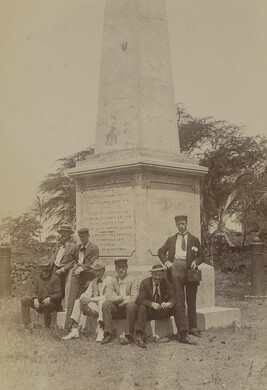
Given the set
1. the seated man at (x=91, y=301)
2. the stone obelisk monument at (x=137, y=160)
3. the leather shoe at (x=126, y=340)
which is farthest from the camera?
the stone obelisk monument at (x=137, y=160)

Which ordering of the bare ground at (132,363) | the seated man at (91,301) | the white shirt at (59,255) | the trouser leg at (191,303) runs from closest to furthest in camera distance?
1. the bare ground at (132,363)
2. the seated man at (91,301)
3. the trouser leg at (191,303)
4. the white shirt at (59,255)

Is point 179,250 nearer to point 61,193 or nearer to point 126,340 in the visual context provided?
point 126,340

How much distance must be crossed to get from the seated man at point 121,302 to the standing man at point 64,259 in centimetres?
122

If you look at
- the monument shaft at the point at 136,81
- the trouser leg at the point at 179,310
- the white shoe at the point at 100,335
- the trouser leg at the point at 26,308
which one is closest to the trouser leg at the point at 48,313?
the trouser leg at the point at 26,308

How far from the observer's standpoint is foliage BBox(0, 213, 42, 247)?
18750 mm

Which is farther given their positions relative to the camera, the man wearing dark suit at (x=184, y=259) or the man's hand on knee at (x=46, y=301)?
the man's hand on knee at (x=46, y=301)

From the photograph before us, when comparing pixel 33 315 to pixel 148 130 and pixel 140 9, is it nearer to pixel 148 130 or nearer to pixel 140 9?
pixel 148 130

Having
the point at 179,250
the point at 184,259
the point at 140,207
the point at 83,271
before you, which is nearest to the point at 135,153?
the point at 140,207

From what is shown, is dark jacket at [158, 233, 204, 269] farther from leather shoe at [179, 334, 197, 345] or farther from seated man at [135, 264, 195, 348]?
leather shoe at [179, 334, 197, 345]

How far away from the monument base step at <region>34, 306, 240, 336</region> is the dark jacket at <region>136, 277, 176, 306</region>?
41cm

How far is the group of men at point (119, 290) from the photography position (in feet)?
25.8

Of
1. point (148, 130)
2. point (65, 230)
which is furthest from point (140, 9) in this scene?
point (65, 230)

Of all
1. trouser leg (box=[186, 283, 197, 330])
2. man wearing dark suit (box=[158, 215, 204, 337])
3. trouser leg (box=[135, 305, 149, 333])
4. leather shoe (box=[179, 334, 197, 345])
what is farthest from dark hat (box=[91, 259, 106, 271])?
leather shoe (box=[179, 334, 197, 345])

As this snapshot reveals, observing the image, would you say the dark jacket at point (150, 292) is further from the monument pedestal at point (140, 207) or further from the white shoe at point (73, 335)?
the white shoe at point (73, 335)
